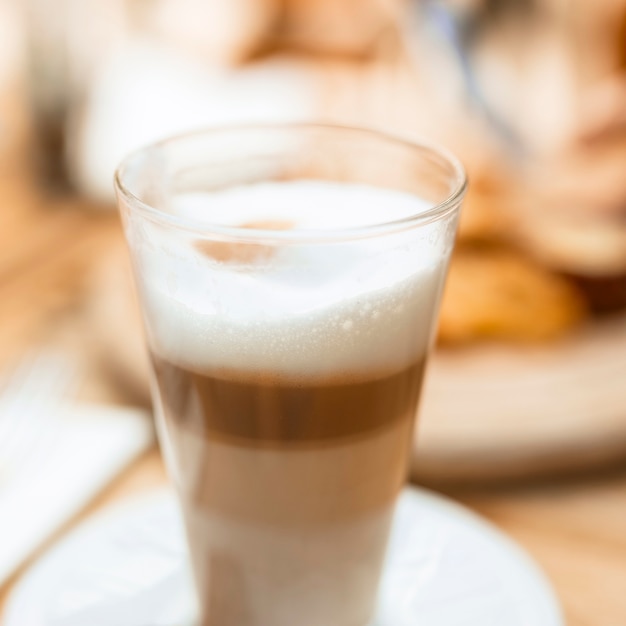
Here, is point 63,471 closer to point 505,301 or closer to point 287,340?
point 287,340

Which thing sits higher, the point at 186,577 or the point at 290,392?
the point at 290,392

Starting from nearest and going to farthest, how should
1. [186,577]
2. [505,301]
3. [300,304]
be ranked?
[300,304] → [186,577] → [505,301]

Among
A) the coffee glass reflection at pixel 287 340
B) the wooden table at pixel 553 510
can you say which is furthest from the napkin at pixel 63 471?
the coffee glass reflection at pixel 287 340

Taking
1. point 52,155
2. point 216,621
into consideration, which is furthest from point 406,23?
point 216,621

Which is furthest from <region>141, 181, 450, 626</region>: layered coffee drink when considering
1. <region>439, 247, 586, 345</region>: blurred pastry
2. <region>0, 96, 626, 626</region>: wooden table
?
<region>439, 247, 586, 345</region>: blurred pastry

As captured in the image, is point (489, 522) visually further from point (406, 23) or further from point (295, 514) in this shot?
point (406, 23)

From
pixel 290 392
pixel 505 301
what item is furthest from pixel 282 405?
pixel 505 301

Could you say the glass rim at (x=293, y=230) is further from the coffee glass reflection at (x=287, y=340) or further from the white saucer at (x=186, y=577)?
the white saucer at (x=186, y=577)

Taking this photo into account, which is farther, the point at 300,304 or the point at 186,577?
the point at 186,577
